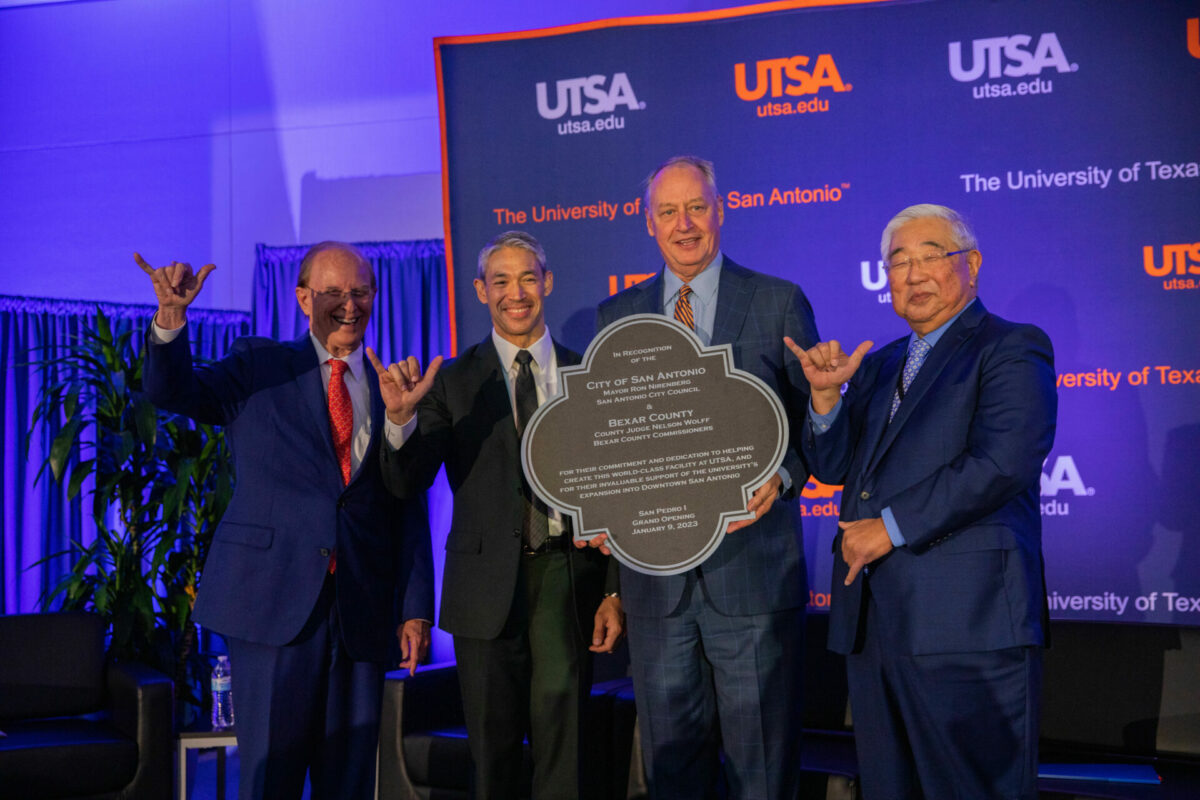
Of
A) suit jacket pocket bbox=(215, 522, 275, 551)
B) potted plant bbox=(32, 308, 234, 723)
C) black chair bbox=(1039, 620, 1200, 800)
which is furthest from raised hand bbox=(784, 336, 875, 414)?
potted plant bbox=(32, 308, 234, 723)

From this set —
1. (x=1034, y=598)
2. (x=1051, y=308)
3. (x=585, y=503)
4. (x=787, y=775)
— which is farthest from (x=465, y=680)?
(x=1051, y=308)

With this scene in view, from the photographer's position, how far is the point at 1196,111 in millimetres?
4020

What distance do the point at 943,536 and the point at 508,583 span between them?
1073 mm

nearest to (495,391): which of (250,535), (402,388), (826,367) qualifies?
(402,388)

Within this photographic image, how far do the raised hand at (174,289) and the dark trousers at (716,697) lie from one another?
1.43m

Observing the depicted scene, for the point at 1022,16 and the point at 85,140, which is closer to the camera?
the point at 1022,16

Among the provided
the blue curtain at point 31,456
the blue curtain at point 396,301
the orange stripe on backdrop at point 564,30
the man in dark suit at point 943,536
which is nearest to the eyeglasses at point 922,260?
the man in dark suit at point 943,536

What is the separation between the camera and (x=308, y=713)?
290 centimetres

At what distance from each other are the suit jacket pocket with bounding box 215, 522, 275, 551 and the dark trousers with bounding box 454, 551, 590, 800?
0.61 m

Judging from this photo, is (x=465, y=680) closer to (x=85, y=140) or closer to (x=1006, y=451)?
(x=1006, y=451)

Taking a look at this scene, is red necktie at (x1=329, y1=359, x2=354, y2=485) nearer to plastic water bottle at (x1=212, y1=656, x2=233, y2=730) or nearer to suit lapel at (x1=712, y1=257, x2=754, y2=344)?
suit lapel at (x1=712, y1=257, x2=754, y2=344)

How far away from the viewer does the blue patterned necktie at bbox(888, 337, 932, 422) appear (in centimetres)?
263

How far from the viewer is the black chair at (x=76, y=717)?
4047 mm

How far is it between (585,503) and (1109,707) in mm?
2149
